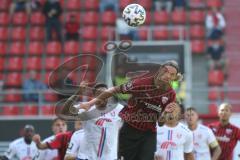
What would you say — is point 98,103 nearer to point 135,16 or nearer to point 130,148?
point 130,148

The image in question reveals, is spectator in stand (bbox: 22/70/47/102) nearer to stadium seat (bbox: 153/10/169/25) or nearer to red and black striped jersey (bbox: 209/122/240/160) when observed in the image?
stadium seat (bbox: 153/10/169/25)

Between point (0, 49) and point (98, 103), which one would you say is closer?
point (98, 103)

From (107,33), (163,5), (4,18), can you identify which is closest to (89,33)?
(107,33)

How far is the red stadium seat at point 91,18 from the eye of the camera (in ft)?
78.7

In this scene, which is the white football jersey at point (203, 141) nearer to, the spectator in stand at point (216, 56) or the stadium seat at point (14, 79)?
the spectator in stand at point (216, 56)

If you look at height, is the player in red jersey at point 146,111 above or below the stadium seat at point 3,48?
below

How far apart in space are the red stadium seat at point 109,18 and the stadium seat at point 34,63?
2.64m

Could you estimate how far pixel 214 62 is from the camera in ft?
70.5

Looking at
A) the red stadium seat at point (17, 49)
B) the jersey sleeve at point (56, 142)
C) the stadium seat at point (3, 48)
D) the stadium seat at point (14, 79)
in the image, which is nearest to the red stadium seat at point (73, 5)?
the red stadium seat at point (17, 49)

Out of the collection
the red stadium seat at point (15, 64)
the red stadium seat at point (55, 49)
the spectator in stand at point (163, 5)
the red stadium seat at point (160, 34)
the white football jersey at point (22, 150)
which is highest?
the spectator in stand at point (163, 5)

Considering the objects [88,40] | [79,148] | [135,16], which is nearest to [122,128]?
[79,148]

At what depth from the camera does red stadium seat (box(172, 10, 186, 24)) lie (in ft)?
76.7

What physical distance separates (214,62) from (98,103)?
450 inches

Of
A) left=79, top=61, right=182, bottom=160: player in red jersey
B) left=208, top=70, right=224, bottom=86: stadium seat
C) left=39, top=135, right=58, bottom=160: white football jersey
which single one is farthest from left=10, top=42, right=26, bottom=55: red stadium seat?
left=79, top=61, right=182, bottom=160: player in red jersey
